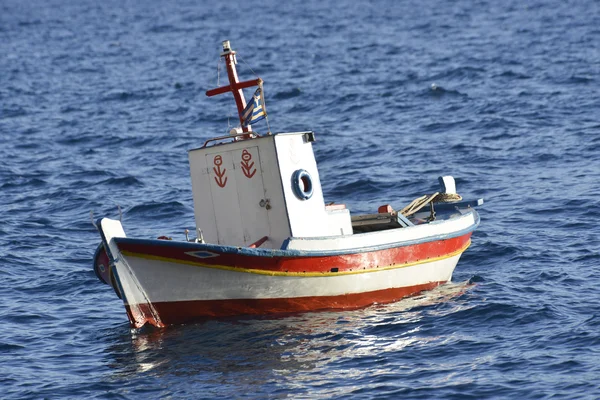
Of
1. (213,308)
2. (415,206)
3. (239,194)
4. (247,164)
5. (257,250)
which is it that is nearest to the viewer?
(257,250)

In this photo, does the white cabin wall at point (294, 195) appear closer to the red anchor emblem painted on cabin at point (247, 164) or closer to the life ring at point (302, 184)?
the life ring at point (302, 184)

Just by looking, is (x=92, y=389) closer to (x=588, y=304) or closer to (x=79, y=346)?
(x=79, y=346)

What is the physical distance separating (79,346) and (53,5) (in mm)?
92600

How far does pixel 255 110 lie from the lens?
16.1 m

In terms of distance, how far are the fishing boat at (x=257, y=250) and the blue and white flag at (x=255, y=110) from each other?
0.02 meters

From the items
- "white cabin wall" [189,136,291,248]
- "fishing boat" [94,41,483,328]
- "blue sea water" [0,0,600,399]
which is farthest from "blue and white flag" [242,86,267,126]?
"blue sea water" [0,0,600,399]

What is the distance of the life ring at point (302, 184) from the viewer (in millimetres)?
15852

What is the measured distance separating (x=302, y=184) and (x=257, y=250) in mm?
1791

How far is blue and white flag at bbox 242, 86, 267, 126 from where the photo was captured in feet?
52.5

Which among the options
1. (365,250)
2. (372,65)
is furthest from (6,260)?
(372,65)

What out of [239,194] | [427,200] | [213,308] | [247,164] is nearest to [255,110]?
[247,164]

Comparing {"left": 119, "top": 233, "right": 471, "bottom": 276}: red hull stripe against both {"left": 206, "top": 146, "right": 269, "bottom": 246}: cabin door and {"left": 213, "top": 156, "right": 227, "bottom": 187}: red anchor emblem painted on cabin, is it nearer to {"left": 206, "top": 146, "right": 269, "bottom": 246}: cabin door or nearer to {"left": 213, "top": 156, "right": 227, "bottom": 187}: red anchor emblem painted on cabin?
{"left": 206, "top": 146, "right": 269, "bottom": 246}: cabin door

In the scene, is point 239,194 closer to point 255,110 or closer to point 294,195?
point 294,195

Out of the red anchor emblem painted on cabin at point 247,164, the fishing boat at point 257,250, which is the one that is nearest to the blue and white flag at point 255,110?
the fishing boat at point 257,250
